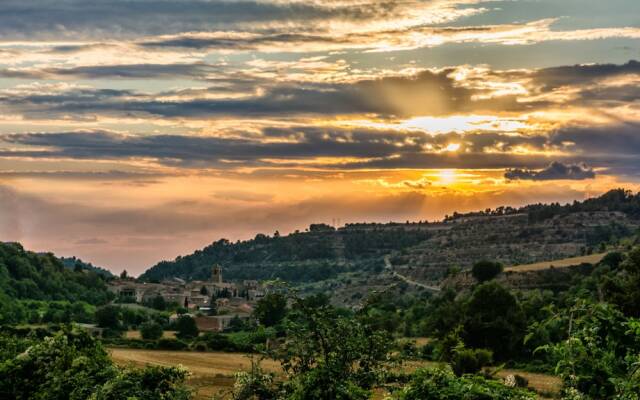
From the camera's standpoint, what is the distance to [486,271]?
94250mm

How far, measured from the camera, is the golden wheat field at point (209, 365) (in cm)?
3772

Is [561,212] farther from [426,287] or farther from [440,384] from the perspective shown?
[440,384]

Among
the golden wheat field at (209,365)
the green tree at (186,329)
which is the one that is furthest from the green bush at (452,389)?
the green tree at (186,329)

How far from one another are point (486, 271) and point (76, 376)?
7746 cm

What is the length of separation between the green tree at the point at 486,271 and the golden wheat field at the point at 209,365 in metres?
40.9

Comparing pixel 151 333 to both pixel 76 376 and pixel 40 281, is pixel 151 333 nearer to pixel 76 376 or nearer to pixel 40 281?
pixel 40 281

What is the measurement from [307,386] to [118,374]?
476 cm

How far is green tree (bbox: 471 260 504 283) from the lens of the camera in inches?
3693

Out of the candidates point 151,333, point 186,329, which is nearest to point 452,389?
point 151,333

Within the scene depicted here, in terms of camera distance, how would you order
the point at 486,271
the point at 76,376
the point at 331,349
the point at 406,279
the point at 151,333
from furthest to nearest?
the point at 406,279 → the point at 486,271 → the point at 151,333 → the point at 76,376 → the point at 331,349

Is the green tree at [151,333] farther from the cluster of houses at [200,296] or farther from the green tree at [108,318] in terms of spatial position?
the cluster of houses at [200,296]

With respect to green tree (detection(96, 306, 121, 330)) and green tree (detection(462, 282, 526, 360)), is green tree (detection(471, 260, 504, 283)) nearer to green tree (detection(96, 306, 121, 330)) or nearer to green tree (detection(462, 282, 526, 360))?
green tree (detection(96, 306, 121, 330))

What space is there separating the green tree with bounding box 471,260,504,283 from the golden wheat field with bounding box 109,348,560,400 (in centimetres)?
4094

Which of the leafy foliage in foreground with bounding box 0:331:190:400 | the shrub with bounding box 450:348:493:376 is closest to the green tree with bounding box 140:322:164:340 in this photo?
the shrub with bounding box 450:348:493:376
